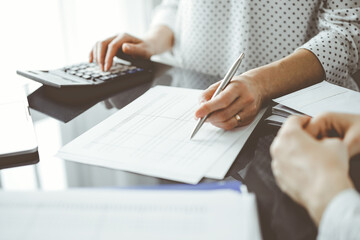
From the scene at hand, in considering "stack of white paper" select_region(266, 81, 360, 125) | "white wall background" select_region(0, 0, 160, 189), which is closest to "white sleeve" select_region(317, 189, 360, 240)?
"stack of white paper" select_region(266, 81, 360, 125)

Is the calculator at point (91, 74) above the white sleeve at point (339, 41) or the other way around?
the other way around

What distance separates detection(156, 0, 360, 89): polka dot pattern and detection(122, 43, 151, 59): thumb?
0.61 feet

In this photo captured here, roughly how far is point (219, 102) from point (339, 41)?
1.39ft

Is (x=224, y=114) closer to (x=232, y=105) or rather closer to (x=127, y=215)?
(x=232, y=105)

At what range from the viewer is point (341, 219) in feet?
1.23

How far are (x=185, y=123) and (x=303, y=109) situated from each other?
0.72ft

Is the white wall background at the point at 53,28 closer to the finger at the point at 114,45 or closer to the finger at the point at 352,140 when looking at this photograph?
the finger at the point at 114,45

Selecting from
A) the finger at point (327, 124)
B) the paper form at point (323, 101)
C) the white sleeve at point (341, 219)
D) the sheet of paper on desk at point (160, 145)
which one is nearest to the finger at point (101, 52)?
the sheet of paper on desk at point (160, 145)

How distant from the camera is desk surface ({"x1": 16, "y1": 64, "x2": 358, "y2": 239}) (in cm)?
42

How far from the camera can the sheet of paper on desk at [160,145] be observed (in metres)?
0.54

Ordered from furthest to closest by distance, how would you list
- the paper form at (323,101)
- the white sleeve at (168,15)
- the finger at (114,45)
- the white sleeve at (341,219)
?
the white sleeve at (168,15), the finger at (114,45), the paper form at (323,101), the white sleeve at (341,219)

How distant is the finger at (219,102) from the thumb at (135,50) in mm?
433

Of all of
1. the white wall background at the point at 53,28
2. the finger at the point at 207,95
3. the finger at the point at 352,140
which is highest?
the finger at the point at 352,140

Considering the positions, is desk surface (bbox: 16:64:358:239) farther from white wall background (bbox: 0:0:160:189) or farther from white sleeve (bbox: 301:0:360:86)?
white wall background (bbox: 0:0:160:189)
